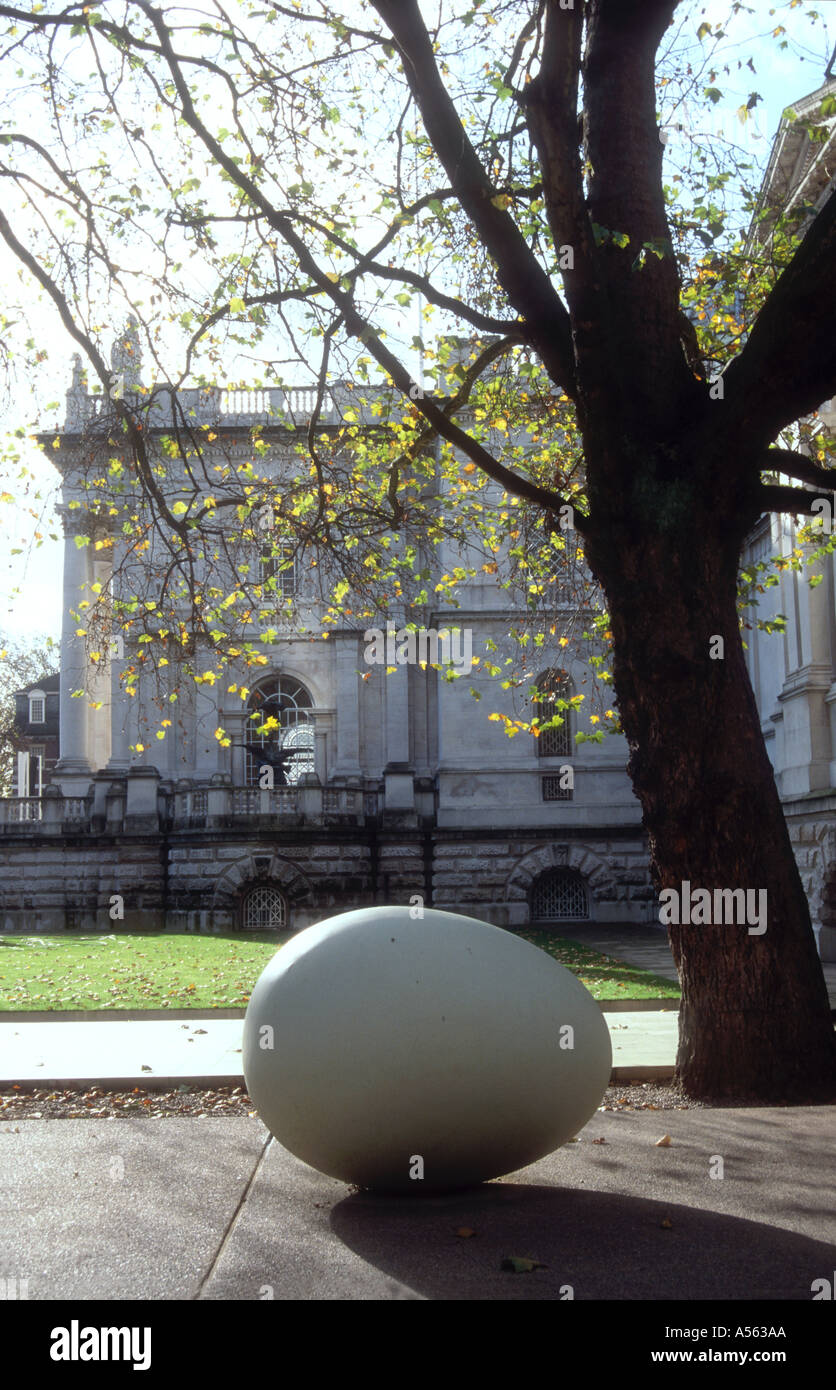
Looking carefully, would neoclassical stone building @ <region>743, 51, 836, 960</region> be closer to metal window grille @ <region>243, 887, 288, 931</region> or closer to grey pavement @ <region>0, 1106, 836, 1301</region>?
metal window grille @ <region>243, 887, 288, 931</region>

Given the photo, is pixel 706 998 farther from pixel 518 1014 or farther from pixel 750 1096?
pixel 518 1014

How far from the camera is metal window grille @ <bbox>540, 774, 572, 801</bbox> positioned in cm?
3338

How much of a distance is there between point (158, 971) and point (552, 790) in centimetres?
1621

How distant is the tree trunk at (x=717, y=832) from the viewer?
323 inches

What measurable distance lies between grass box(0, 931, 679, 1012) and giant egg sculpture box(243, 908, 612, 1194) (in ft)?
28.3

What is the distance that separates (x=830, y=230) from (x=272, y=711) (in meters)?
31.6

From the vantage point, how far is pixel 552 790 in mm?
33438

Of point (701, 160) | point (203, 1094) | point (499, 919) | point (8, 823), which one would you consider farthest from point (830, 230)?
point (8, 823)

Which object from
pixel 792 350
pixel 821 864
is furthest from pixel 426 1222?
pixel 821 864

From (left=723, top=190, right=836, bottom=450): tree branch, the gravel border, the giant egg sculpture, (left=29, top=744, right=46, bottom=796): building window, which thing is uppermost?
(left=723, top=190, right=836, bottom=450): tree branch

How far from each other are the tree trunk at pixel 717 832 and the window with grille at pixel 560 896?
24.0 meters

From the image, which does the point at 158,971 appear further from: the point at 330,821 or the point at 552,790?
the point at 552,790

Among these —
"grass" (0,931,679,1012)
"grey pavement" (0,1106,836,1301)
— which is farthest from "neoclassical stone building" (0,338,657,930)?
"grey pavement" (0,1106,836,1301)

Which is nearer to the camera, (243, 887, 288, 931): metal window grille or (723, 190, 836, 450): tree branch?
(723, 190, 836, 450): tree branch
